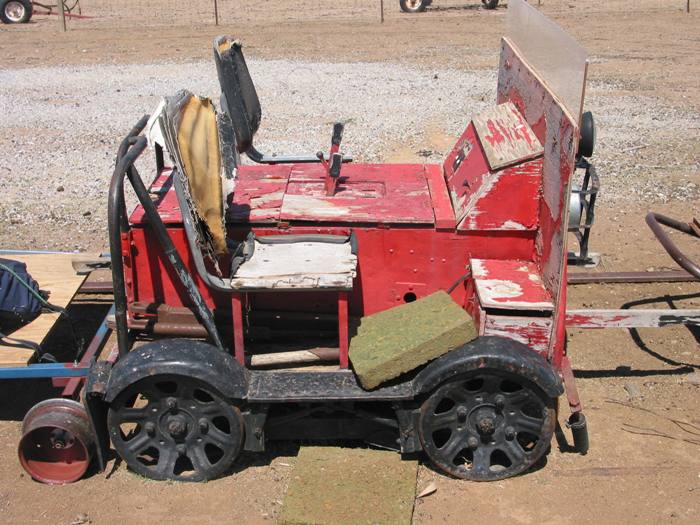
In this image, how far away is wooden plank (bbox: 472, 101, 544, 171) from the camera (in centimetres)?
473

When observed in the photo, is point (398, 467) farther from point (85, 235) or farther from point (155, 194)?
point (85, 235)

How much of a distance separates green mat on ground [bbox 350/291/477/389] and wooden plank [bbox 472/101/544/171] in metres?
0.90

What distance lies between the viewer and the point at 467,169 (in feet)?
16.8

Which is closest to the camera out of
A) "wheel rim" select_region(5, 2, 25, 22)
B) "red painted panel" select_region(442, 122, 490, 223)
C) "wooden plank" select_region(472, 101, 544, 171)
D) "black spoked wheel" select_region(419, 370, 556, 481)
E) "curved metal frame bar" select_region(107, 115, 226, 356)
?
"curved metal frame bar" select_region(107, 115, 226, 356)

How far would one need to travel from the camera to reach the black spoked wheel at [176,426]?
4.49 metres

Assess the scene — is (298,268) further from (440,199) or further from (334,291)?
(440,199)

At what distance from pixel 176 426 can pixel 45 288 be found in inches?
68.6

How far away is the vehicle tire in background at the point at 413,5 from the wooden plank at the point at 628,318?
65.3ft

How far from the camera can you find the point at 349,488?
15.0ft

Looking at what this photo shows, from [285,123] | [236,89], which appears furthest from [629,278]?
[285,123]

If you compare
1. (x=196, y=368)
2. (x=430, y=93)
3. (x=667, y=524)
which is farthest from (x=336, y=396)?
(x=430, y=93)

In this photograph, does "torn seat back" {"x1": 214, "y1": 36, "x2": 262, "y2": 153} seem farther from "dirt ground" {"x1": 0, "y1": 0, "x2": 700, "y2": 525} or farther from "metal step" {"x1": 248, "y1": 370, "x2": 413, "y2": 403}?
"dirt ground" {"x1": 0, "y1": 0, "x2": 700, "y2": 525}

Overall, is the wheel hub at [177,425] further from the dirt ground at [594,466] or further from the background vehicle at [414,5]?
the background vehicle at [414,5]

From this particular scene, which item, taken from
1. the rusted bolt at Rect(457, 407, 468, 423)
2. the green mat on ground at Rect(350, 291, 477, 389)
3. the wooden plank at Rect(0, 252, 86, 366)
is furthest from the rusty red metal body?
the wooden plank at Rect(0, 252, 86, 366)
